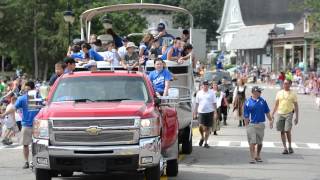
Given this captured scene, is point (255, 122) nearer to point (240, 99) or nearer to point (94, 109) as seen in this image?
point (94, 109)

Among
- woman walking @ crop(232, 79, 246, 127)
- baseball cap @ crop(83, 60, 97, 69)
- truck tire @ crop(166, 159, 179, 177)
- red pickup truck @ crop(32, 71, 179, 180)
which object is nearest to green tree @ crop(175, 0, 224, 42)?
woman walking @ crop(232, 79, 246, 127)

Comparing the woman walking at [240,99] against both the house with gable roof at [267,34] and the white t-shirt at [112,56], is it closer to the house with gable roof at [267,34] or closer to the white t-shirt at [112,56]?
the white t-shirt at [112,56]

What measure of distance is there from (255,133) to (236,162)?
780mm

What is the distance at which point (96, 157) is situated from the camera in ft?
33.0

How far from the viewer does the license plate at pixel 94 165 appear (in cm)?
1009

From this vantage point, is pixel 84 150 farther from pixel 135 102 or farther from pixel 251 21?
pixel 251 21

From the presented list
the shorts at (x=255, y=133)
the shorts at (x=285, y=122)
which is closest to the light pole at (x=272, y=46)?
the shorts at (x=285, y=122)

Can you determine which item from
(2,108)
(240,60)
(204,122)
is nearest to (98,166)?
(204,122)

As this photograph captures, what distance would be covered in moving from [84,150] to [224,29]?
9605cm

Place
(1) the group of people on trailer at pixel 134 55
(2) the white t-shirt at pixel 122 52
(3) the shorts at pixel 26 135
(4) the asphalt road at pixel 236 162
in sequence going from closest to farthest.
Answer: (4) the asphalt road at pixel 236 162 → (1) the group of people on trailer at pixel 134 55 → (3) the shorts at pixel 26 135 → (2) the white t-shirt at pixel 122 52

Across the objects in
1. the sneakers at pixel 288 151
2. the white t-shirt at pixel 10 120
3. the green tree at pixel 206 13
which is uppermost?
the green tree at pixel 206 13

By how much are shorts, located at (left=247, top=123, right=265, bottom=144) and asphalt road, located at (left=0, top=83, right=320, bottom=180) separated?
525 millimetres

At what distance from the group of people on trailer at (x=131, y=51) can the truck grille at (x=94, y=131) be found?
3.15m

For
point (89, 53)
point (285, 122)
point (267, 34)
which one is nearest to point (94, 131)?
point (89, 53)
